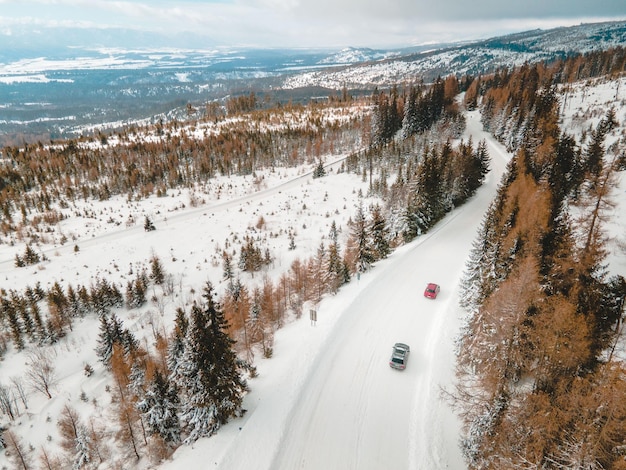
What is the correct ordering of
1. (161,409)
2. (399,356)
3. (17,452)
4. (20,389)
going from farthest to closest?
(20,389), (17,452), (399,356), (161,409)

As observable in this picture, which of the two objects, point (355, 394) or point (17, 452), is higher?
point (355, 394)

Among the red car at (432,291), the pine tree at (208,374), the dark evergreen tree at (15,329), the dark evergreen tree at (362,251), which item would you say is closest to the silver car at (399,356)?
the red car at (432,291)

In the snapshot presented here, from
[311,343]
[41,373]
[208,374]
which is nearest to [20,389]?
[41,373]

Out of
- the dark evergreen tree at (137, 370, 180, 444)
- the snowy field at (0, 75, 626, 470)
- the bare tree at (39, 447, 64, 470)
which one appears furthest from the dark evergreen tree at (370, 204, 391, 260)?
the bare tree at (39, 447, 64, 470)

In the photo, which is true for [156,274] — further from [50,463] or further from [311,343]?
[311,343]

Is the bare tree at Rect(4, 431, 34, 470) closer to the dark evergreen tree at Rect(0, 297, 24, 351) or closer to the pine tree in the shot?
the dark evergreen tree at Rect(0, 297, 24, 351)

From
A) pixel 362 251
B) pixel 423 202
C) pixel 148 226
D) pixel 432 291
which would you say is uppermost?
pixel 423 202
